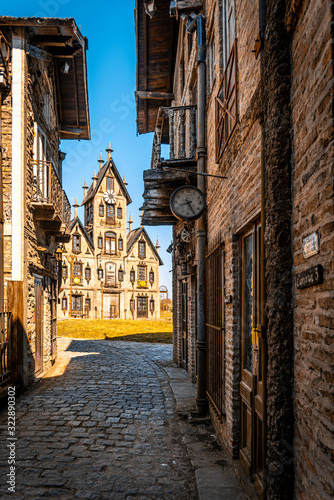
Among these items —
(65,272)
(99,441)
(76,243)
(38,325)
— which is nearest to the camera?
(99,441)

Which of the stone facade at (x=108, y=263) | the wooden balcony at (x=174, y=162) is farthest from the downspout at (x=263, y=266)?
the stone facade at (x=108, y=263)

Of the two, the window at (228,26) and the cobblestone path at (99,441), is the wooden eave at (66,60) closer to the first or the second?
the window at (228,26)

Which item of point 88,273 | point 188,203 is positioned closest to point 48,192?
point 188,203

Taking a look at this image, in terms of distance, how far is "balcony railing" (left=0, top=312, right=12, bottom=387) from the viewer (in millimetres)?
7781

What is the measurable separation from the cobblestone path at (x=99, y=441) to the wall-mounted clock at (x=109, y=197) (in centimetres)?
3424

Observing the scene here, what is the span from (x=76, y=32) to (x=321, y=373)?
35.2 feet

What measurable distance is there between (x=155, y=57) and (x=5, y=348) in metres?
10.0

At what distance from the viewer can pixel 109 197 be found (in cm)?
4353

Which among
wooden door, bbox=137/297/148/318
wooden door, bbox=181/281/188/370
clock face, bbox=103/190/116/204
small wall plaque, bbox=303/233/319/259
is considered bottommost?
wooden door, bbox=137/297/148/318

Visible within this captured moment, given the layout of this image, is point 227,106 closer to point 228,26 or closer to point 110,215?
point 228,26

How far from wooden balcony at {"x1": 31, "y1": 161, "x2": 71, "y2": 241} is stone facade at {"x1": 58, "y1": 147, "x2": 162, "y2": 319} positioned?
2903 cm

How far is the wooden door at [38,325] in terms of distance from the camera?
404 inches

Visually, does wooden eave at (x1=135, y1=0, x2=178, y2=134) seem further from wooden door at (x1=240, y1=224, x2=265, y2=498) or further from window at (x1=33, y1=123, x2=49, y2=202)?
wooden door at (x1=240, y1=224, x2=265, y2=498)

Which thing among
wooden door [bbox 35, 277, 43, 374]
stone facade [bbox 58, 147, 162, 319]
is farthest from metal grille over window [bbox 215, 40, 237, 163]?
stone facade [bbox 58, 147, 162, 319]
